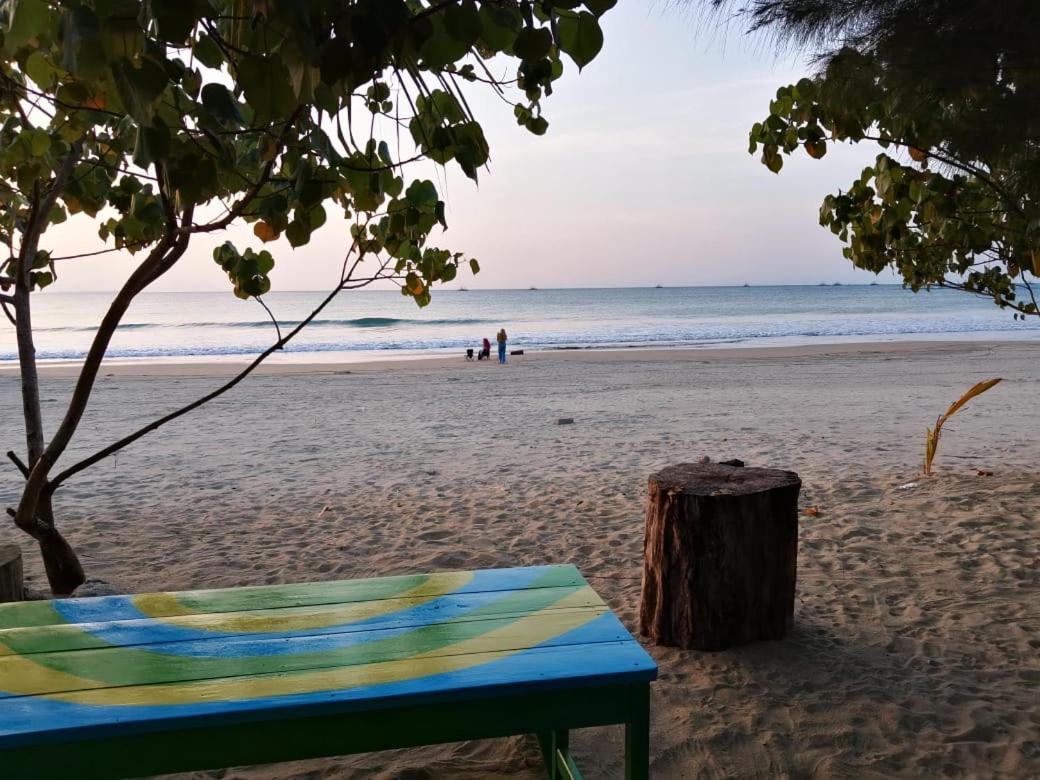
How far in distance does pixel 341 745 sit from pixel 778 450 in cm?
675

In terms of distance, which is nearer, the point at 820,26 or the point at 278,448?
the point at 820,26

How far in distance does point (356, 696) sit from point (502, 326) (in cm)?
4051

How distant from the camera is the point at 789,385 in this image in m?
13.6

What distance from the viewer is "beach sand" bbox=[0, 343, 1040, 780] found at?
106 inches

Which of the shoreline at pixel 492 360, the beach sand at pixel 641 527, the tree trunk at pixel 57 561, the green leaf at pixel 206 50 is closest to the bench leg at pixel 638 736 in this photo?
the beach sand at pixel 641 527

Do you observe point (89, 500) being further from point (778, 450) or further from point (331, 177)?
point (778, 450)

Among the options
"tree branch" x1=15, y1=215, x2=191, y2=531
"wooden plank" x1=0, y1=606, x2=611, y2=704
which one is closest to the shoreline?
"tree branch" x1=15, y1=215, x2=191, y2=531

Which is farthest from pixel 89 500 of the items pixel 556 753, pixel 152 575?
pixel 556 753

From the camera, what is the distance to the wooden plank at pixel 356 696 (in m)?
1.52

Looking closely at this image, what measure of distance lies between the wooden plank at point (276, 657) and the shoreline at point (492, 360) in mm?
15860

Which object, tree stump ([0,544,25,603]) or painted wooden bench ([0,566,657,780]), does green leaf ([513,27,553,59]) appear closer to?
painted wooden bench ([0,566,657,780])

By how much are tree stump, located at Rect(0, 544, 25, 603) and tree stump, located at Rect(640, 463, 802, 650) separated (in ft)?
8.28

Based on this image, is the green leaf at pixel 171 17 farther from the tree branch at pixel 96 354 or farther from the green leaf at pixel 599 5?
the tree branch at pixel 96 354

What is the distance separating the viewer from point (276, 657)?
1.83 meters
